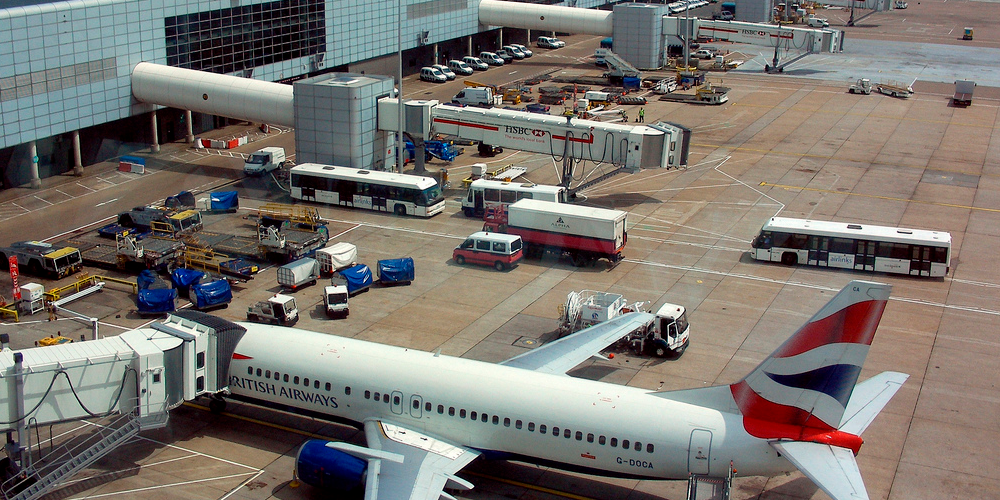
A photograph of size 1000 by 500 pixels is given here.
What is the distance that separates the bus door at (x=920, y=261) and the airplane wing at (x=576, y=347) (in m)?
22.3

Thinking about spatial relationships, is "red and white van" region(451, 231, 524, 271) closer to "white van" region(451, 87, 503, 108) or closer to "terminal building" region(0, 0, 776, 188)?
"terminal building" region(0, 0, 776, 188)

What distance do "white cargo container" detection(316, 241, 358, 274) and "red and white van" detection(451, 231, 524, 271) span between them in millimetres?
6670

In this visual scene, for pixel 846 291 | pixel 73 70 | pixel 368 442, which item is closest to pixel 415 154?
pixel 73 70

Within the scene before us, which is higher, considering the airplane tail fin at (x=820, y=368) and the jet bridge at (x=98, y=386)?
the airplane tail fin at (x=820, y=368)

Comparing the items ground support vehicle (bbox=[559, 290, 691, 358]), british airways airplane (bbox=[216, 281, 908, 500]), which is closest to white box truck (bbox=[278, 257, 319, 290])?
ground support vehicle (bbox=[559, 290, 691, 358])

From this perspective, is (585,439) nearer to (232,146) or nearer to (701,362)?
(701,362)

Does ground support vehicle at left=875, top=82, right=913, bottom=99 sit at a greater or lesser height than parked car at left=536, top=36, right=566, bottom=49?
lesser

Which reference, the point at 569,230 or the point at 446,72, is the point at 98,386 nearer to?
the point at 569,230

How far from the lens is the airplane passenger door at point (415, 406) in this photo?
36284 millimetres

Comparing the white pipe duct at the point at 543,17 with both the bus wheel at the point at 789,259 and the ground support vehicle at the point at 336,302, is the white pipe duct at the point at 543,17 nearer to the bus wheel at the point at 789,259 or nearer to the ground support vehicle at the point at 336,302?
the bus wheel at the point at 789,259

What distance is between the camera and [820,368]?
102 ft

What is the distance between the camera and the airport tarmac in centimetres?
3744

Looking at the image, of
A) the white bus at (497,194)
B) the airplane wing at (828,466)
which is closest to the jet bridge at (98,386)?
the airplane wing at (828,466)

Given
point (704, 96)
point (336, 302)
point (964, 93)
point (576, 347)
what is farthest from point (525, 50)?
point (576, 347)
